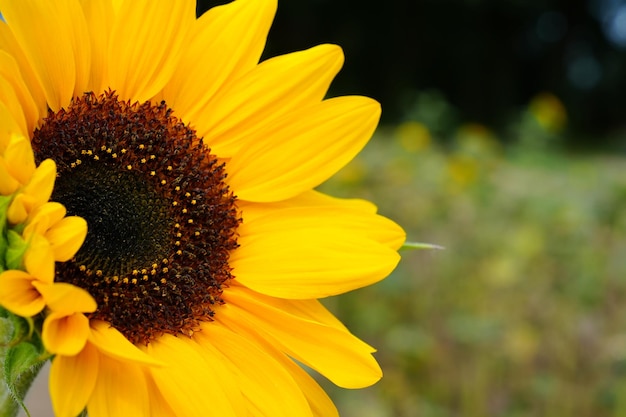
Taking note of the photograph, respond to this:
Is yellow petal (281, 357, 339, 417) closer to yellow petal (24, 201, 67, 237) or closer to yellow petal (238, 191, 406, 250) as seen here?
yellow petal (238, 191, 406, 250)

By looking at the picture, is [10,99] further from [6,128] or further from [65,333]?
[65,333]

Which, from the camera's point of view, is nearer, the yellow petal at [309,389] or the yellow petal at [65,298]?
the yellow petal at [65,298]

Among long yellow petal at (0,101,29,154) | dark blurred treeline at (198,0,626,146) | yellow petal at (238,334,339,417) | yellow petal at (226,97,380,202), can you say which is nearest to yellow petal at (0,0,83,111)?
long yellow petal at (0,101,29,154)

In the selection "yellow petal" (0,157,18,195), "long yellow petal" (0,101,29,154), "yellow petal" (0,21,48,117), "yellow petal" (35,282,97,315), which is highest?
"yellow petal" (0,21,48,117)

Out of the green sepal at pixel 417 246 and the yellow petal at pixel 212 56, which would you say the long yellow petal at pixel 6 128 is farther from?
the green sepal at pixel 417 246

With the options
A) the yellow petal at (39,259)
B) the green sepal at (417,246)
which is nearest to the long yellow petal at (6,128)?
the yellow petal at (39,259)

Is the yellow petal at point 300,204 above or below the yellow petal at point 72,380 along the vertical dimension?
above
